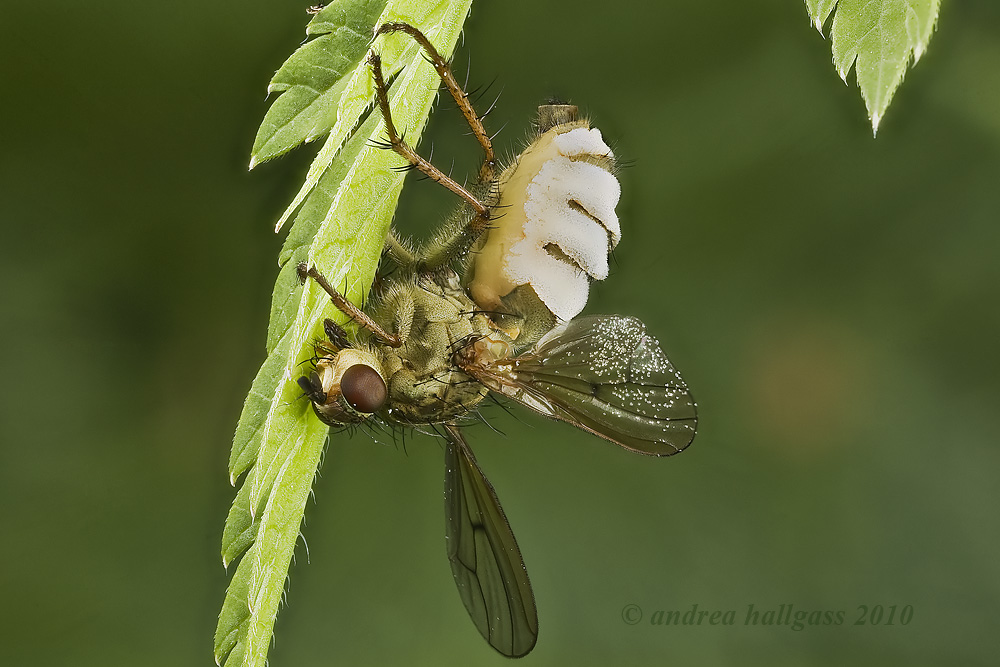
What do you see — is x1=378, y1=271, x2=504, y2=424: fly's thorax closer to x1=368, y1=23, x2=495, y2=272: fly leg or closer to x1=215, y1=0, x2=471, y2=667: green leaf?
x1=368, y1=23, x2=495, y2=272: fly leg

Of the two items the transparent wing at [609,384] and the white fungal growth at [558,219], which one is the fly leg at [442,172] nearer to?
the white fungal growth at [558,219]

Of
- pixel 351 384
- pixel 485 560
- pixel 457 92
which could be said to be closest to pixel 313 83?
pixel 457 92

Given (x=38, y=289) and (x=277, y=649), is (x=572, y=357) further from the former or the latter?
(x=38, y=289)

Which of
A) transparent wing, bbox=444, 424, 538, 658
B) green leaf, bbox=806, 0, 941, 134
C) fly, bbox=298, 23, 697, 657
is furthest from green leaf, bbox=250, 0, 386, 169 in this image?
transparent wing, bbox=444, 424, 538, 658

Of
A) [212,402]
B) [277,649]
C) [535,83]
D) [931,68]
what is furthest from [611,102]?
[277,649]

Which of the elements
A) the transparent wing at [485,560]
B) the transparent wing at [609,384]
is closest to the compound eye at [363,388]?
the transparent wing at [609,384]

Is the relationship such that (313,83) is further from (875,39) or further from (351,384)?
(875,39)

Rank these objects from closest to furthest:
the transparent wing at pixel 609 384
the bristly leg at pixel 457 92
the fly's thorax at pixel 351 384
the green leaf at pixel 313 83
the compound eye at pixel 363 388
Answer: the bristly leg at pixel 457 92 < the green leaf at pixel 313 83 < the fly's thorax at pixel 351 384 < the compound eye at pixel 363 388 < the transparent wing at pixel 609 384
